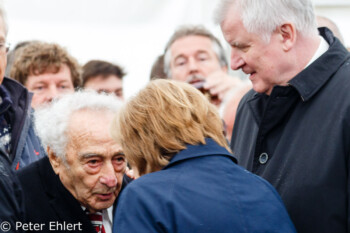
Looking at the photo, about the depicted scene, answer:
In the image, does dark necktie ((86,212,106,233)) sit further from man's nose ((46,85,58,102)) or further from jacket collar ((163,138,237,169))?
man's nose ((46,85,58,102))

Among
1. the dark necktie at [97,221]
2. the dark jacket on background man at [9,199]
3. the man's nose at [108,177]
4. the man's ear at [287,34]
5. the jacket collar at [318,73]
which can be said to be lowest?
the dark necktie at [97,221]

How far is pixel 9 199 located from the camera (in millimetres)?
2014

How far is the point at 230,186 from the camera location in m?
2.04

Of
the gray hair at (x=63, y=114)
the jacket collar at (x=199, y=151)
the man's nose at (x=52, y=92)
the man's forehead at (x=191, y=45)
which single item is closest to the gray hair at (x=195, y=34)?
the man's forehead at (x=191, y=45)

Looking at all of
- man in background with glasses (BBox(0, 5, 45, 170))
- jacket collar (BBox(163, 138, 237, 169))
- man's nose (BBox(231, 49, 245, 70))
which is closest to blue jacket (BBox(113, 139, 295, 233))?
jacket collar (BBox(163, 138, 237, 169))

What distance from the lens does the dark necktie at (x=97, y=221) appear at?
2.83 metres

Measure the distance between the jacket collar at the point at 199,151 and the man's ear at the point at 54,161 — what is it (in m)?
0.96

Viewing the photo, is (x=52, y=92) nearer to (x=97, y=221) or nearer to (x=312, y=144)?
(x=97, y=221)

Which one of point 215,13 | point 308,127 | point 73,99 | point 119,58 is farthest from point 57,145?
point 119,58

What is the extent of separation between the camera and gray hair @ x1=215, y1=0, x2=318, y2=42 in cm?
250

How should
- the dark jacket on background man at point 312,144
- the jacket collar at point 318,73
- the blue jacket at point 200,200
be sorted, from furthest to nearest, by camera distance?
the jacket collar at point 318,73 < the dark jacket on background man at point 312,144 < the blue jacket at point 200,200

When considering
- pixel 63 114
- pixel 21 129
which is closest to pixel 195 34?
pixel 21 129

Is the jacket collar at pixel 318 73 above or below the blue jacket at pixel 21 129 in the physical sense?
above

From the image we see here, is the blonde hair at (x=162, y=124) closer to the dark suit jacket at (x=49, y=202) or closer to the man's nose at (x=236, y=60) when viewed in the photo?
the man's nose at (x=236, y=60)
